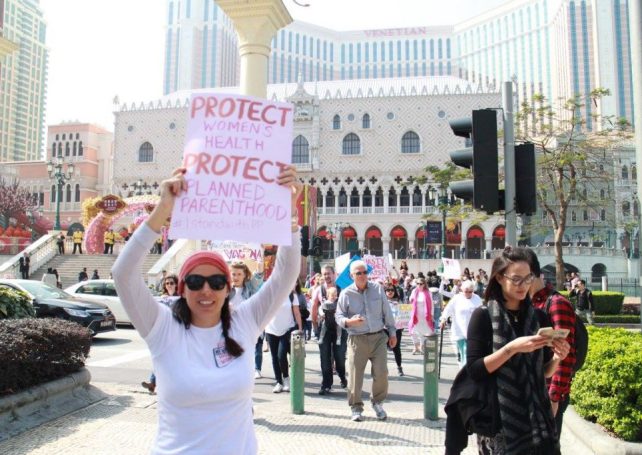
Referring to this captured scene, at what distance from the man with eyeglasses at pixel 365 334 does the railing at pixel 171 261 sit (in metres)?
22.0

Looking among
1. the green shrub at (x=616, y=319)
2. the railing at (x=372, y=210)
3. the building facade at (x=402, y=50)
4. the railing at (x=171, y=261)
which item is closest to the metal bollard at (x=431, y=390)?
the green shrub at (x=616, y=319)

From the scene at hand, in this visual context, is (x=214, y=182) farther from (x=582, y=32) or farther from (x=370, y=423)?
(x=582, y=32)

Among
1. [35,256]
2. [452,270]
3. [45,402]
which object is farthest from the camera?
[35,256]

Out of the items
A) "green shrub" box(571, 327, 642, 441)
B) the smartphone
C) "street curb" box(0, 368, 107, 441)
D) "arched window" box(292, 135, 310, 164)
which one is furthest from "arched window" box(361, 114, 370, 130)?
the smartphone

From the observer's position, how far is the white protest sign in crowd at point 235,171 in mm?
2564

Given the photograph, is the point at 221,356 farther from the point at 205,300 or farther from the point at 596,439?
the point at 596,439

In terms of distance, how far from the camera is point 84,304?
12.7 metres

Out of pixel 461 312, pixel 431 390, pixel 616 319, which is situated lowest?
pixel 616 319

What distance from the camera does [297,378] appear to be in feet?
21.5

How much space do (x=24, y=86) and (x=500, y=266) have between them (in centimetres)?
12869

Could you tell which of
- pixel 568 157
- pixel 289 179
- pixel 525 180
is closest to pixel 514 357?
pixel 289 179

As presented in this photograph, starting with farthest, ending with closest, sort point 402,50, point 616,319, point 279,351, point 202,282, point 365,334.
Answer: point 402,50, point 616,319, point 279,351, point 365,334, point 202,282

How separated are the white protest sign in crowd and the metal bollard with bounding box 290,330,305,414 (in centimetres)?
429

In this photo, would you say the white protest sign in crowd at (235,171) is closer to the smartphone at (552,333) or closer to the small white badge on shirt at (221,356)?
the small white badge on shirt at (221,356)
